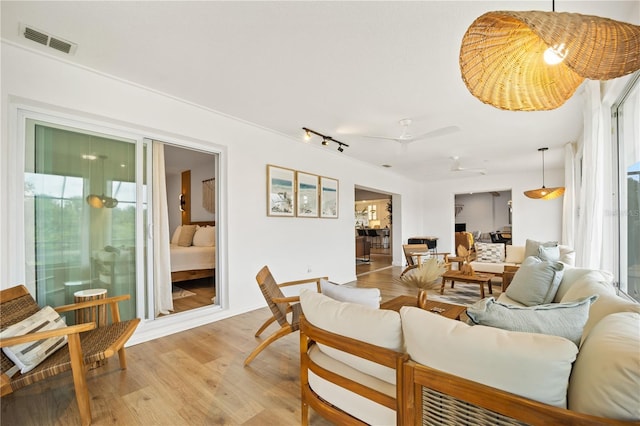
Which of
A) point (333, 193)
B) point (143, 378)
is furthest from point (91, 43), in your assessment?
point (333, 193)

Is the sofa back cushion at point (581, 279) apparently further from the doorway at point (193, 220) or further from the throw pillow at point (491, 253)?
the doorway at point (193, 220)

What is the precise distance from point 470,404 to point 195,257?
16.3ft

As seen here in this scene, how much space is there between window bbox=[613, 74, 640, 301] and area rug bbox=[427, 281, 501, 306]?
2005 mm

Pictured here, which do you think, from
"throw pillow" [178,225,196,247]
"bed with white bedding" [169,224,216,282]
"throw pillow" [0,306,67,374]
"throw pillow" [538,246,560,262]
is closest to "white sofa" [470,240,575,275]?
"throw pillow" [538,246,560,262]

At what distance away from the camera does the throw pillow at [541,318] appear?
3.71ft

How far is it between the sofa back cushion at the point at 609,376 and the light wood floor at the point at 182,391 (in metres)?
1.38

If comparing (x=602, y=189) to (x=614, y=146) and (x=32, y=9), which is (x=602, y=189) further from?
(x=32, y=9)

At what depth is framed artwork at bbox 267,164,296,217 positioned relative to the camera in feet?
14.1

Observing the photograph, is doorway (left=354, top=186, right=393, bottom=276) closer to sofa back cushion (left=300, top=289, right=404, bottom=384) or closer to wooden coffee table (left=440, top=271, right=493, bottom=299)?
wooden coffee table (left=440, top=271, right=493, bottom=299)

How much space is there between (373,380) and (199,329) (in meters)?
2.65

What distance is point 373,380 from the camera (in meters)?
1.35

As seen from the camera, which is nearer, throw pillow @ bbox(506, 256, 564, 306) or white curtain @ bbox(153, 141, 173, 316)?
throw pillow @ bbox(506, 256, 564, 306)

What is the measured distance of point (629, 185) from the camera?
2.51 m

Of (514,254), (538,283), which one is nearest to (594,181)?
(538,283)
